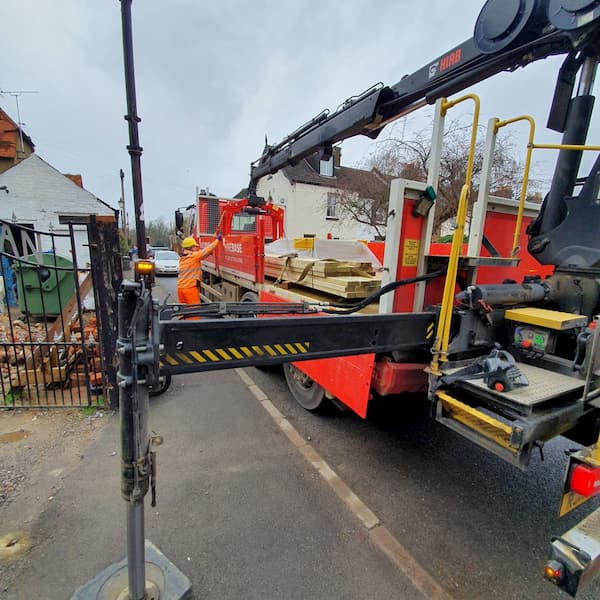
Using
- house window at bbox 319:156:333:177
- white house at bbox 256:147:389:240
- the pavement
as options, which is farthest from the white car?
the pavement

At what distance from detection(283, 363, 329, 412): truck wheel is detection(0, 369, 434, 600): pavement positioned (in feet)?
1.51

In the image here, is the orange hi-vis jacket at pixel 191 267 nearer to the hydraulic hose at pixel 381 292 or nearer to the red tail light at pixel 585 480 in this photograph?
the hydraulic hose at pixel 381 292

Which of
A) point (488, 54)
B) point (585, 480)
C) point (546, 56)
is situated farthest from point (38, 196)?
point (585, 480)

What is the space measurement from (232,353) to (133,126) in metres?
1.28

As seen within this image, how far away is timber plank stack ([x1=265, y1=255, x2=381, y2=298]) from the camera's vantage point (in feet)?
9.80

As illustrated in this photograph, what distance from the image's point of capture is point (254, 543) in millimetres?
2229

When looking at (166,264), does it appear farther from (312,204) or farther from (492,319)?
(492,319)

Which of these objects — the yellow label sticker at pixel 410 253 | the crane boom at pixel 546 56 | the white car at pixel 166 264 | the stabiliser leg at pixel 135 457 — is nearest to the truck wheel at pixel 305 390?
the yellow label sticker at pixel 410 253

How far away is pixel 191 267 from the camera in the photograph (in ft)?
20.7

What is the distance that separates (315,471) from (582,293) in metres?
2.38

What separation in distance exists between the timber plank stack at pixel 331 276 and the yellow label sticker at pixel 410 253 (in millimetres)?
471

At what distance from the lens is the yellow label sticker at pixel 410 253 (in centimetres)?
257

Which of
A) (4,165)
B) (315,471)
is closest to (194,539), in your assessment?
(315,471)

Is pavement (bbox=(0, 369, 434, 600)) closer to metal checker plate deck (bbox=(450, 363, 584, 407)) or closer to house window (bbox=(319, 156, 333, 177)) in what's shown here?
metal checker plate deck (bbox=(450, 363, 584, 407))
